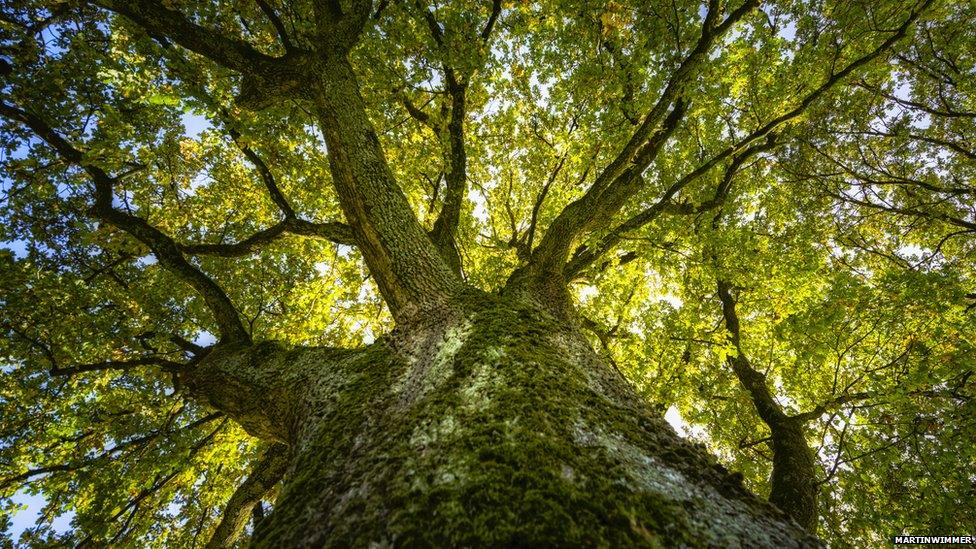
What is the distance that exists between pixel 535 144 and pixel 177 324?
9.90 m

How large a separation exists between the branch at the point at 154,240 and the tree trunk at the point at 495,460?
3143mm

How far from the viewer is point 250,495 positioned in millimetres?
6414

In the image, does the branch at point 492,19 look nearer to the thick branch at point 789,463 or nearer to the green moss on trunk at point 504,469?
the green moss on trunk at point 504,469

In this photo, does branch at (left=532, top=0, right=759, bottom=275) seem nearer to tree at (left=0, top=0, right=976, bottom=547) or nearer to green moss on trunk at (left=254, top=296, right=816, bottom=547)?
tree at (left=0, top=0, right=976, bottom=547)

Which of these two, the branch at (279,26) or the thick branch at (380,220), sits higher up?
the branch at (279,26)

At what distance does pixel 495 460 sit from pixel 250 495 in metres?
6.96

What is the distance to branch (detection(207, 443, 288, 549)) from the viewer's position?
20.8 feet

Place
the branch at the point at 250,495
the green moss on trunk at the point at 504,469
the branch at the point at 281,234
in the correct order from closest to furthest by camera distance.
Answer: the green moss on trunk at the point at 504,469 < the branch at the point at 250,495 < the branch at the point at 281,234

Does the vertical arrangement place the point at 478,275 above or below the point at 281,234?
above

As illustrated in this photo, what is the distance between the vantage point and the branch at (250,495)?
635 cm

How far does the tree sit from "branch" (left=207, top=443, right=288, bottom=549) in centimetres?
5

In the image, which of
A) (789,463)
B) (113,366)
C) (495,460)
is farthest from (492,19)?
(789,463)

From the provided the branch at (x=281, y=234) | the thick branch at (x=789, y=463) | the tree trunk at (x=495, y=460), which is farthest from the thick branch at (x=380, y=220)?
the thick branch at (x=789, y=463)

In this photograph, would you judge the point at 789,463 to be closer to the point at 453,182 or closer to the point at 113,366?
the point at 453,182
